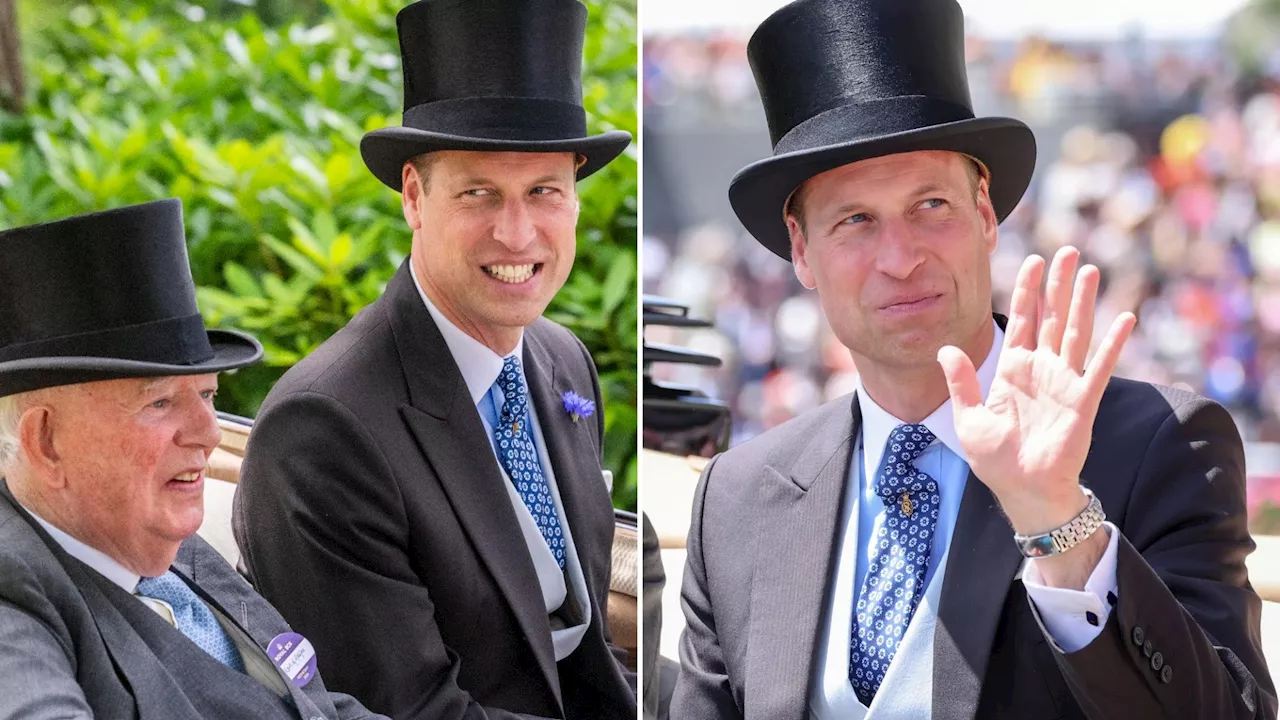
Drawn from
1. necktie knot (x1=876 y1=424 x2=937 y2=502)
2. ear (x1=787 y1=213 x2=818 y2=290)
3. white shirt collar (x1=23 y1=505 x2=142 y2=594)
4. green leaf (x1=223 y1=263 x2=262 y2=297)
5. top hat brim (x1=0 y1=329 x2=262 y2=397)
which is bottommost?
white shirt collar (x1=23 y1=505 x2=142 y2=594)

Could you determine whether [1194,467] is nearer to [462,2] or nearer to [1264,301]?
[462,2]

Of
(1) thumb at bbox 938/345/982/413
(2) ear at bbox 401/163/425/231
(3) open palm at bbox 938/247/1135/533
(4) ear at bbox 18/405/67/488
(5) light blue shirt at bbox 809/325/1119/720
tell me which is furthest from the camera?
(2) ear at bbox 401/163/425/231

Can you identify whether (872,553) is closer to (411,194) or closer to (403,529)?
(403,529)

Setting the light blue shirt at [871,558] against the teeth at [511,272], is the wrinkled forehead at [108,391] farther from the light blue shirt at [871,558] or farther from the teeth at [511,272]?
the light blue shirt at [871,558]

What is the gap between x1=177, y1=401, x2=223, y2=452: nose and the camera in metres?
2.16

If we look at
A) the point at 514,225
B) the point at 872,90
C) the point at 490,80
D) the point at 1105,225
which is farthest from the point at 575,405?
the point at 1105,225

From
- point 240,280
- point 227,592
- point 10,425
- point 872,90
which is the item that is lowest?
point 227,592

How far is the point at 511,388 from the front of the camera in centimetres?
263

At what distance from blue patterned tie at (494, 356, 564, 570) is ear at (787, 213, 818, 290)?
59cm

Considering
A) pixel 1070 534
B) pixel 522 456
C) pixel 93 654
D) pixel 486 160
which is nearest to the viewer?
pixel 1070 534

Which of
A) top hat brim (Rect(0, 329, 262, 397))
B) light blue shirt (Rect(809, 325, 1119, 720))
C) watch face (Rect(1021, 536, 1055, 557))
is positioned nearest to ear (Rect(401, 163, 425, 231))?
top hat brim (Rect(0, 329, 262, 397))

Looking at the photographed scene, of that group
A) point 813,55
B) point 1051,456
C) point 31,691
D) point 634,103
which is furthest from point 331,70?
point 1051,456

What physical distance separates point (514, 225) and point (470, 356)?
0.27 m

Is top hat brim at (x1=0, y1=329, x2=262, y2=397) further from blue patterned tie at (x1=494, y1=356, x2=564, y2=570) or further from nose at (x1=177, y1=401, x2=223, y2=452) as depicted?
blue patterned tie at (x1=494, y1=356, x2=564, y2=570)
